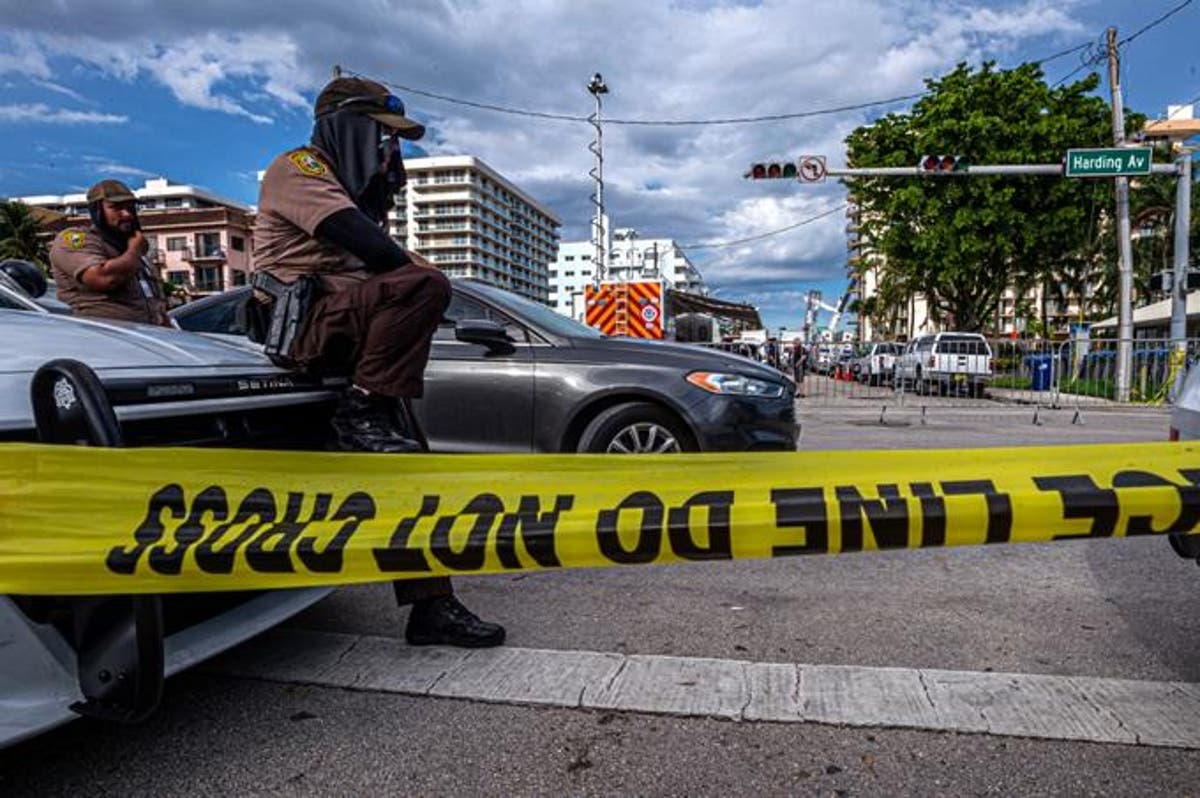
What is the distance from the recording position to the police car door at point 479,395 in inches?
185

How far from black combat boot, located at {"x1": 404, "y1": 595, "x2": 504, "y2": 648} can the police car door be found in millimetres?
1928

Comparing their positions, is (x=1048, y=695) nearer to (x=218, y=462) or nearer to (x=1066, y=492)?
(x=1066, y=492)

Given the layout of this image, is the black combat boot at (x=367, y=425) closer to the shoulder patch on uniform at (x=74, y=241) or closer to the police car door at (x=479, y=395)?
the police car door at (x=479, y=395)

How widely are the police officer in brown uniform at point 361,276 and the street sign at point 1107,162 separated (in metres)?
16.8

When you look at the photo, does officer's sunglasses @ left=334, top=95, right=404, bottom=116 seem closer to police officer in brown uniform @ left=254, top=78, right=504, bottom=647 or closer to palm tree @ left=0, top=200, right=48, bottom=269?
police officer in brown uniform @ left=254, top=78, right=504, bottom=647

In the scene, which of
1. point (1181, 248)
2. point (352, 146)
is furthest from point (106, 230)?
point (1181, 248)

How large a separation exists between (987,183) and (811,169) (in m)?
11.5

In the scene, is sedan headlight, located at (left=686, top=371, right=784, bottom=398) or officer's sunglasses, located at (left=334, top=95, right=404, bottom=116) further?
sedan headlight, located at (left=686, top=371, right=784, bottom=398)

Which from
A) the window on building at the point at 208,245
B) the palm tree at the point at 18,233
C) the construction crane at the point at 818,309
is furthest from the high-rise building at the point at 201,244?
the construction crane at the point at 818,309

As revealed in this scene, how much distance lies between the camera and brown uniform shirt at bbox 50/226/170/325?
13.9 feet

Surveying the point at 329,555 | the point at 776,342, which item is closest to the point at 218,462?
the point at 329,555

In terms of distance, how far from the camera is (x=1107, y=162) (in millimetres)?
15633

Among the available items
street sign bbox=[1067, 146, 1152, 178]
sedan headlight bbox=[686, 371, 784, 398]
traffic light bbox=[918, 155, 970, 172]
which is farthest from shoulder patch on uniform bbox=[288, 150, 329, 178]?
street sign bbox=[1067, 146, 1152, 178]

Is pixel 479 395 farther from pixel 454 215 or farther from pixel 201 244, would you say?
pixel 454 215
